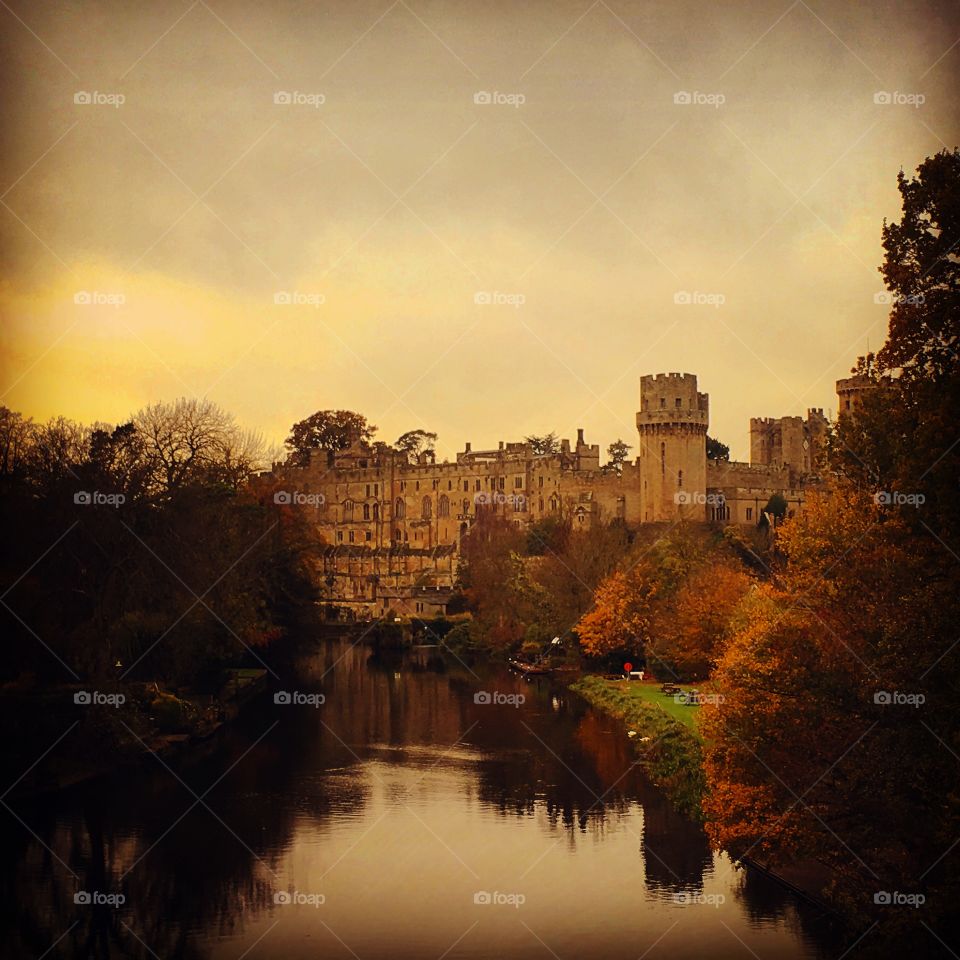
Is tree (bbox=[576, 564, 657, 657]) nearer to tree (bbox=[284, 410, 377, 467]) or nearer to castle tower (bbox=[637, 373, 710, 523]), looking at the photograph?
castle tower (bbox=[637, 373, 710, 523])

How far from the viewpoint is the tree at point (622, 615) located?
3825 centimetres

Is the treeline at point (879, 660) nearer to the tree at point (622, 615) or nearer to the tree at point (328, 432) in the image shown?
the tree at point (622, 615)

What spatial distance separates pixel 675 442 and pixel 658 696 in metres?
28.9

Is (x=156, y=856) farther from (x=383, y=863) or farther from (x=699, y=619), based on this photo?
(x=699, y=619)

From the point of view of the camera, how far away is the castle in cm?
6038

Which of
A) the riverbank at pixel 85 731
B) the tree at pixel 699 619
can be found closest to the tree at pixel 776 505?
the tree at pixel 699 619

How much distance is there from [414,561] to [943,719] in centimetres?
6360

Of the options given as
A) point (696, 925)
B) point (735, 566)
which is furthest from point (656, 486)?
point (696, 925)

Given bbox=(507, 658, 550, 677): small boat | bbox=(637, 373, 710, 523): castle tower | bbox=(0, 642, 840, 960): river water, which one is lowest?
bbox=(0, 642, 840, 960): river water

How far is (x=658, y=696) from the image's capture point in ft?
108

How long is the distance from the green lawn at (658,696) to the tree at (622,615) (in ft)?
6.35

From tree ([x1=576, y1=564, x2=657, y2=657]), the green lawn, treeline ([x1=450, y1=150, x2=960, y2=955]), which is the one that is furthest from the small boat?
treeline ([x1=450, y1=150, x2=960, y2=955])

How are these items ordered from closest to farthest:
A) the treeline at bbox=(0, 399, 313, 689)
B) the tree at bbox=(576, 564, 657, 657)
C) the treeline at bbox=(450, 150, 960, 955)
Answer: the treeline at bbox=(450, 150, 960, 955) → the treeline at bbox=(0, 399, 313, 689) → the tree at bbox=(576, 564, 657, 657)

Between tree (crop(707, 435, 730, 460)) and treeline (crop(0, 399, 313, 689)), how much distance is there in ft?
147
